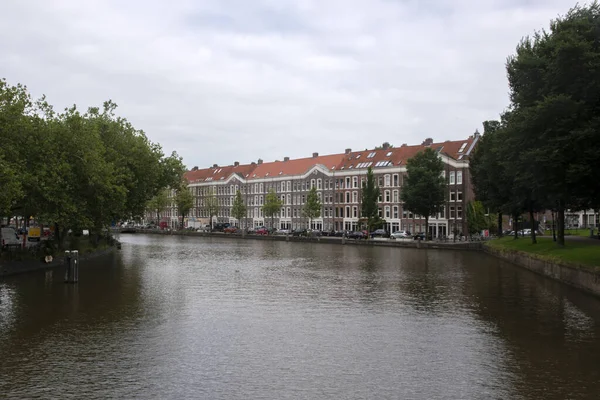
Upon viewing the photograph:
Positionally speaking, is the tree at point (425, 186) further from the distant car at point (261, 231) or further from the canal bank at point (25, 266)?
the canal bank at point (25, 266)

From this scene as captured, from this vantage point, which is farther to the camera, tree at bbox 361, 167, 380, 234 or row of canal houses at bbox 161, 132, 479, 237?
row of canal houses at bbox 161, 132, 479, 237

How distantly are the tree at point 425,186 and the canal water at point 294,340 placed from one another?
5398 centimetres

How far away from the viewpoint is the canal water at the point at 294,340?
13922mm

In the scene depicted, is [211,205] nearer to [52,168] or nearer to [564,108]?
[52,168]

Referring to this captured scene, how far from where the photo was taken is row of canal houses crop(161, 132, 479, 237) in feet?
332

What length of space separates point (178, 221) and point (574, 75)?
15223cm

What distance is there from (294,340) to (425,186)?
72770 mm

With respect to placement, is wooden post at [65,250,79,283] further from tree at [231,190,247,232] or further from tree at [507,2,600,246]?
tree at [231,190,247,232]

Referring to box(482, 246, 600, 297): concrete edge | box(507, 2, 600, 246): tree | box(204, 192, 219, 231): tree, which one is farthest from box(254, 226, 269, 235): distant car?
box(507, 2, 600, 246): tree

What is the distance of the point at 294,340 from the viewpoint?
1892 cm

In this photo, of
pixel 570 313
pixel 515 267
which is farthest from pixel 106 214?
pixel 570 313

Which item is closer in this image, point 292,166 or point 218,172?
point 292,166

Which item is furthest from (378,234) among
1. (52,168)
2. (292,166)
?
(52,168)

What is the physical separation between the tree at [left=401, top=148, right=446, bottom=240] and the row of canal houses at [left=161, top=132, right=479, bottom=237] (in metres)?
5.73
